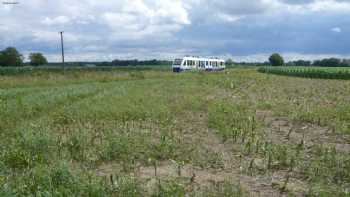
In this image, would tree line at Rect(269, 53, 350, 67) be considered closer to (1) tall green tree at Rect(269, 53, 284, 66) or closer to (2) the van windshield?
(1) tall green tree at Rect(269, 53, 284, 66)

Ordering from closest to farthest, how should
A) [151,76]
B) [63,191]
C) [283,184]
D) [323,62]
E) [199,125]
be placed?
[63,191] < [283,184] < [199,125] < [151,76] < [323,62]

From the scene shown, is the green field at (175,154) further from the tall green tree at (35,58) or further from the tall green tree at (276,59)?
the tall green tree at (276,59)

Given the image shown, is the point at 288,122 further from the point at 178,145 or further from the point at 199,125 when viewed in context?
the point at 178,145

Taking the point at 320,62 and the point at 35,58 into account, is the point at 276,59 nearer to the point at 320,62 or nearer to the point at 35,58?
the point at 320,62

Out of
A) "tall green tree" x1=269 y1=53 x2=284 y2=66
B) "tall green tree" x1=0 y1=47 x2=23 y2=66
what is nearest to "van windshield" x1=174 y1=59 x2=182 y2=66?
"tall green tree" x1=0 y1=47 x2=23 y2=66

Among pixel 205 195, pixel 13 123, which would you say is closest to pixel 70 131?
pixel 13 123

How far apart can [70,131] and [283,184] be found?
17.1 feet

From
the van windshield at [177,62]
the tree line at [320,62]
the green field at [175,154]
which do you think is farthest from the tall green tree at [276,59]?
the green field at [175,154]

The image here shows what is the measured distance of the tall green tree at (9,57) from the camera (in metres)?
80.7

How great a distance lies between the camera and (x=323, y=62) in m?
89.2

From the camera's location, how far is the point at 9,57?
81312 millimetres

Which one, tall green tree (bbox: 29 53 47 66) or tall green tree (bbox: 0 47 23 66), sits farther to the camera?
tall green tree (bbox: 29 53 47 66)

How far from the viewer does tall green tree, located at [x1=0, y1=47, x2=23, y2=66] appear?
80.7 meters

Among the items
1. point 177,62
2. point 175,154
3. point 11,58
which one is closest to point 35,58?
point 11,58
